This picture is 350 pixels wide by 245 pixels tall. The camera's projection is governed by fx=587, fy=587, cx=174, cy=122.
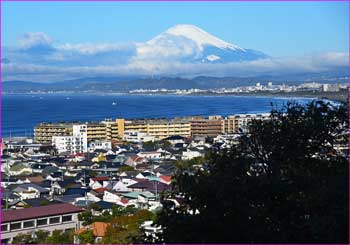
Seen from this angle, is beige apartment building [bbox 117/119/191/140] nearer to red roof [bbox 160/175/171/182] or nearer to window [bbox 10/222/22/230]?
red roof [bbox 160/175/171/182]

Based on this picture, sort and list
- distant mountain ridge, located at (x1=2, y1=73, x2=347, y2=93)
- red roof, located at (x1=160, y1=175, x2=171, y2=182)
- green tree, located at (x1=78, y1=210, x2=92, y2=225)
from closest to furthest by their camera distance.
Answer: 1. green tree, located at (x1=78, y1=210, x2=92, y2=225)
2. red roof, located at (x1=160, y1=175, x2=171, y2=182)
3. distant mountain ridge, located at (x1=2, y1=73, x2=347, y2=93)

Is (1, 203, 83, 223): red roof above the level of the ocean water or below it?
above

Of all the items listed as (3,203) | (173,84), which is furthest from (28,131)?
(173,84)

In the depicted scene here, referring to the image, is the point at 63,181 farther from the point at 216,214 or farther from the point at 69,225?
the point at 216,214

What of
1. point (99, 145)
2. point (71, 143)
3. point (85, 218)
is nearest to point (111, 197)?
point (85, 218)

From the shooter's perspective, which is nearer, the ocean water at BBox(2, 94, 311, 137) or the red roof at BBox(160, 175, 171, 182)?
the red roof at BBox(160, 175, 171, 182)

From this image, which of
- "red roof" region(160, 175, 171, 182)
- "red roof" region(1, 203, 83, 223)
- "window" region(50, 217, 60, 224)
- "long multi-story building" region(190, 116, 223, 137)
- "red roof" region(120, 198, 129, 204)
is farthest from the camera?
"long multi-story building" region(190, 116, 223, 137)

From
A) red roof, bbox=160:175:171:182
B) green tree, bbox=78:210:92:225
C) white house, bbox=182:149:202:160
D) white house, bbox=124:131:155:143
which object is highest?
green tree, bbox=78:210:92:225

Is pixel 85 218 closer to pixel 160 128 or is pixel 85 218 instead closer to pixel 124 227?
pixel 124 227

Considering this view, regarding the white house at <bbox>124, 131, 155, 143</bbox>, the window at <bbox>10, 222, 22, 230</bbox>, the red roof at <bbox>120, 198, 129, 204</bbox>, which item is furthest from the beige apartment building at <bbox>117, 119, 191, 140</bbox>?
the window at <bbox>10, 222, 22, 230</bbox>
